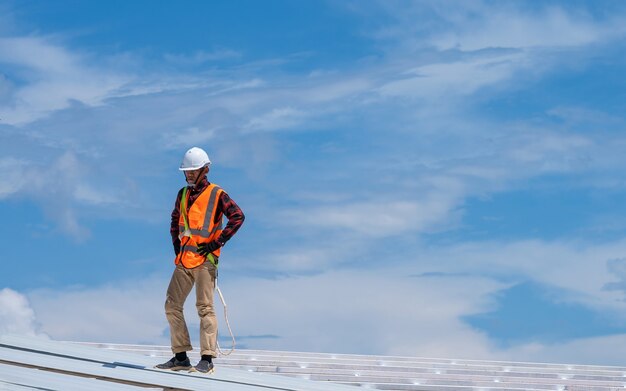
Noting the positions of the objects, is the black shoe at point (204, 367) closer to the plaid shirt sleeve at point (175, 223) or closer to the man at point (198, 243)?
the man at point (198, 243)

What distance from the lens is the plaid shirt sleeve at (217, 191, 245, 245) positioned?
11414 mm

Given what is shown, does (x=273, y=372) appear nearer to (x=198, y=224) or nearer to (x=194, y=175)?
(x=198, y=224)

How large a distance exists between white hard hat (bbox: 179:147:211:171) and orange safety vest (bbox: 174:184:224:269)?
10.4 inches

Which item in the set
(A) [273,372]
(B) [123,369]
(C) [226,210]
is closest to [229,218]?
(C) [226,210]

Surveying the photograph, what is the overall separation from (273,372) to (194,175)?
14.5 ft

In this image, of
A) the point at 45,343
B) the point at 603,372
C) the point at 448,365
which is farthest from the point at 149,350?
the point at 603,372

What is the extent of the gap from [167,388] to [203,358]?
1.29m

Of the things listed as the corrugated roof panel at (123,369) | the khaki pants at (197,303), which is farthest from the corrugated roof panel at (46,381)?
the khaki pants at (197,303)

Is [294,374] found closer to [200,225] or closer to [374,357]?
[374,357]

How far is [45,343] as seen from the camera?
12406 mm

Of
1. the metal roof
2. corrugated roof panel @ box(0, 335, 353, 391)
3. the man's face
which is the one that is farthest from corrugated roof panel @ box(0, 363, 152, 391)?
the man's face

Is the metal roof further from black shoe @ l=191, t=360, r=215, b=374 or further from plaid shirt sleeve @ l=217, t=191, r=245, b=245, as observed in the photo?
plaid shirt sleeve @ l=217, t=191, r=245, b=245

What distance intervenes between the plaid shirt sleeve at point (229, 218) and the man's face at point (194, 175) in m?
0.32

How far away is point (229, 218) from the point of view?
11.4 meters
